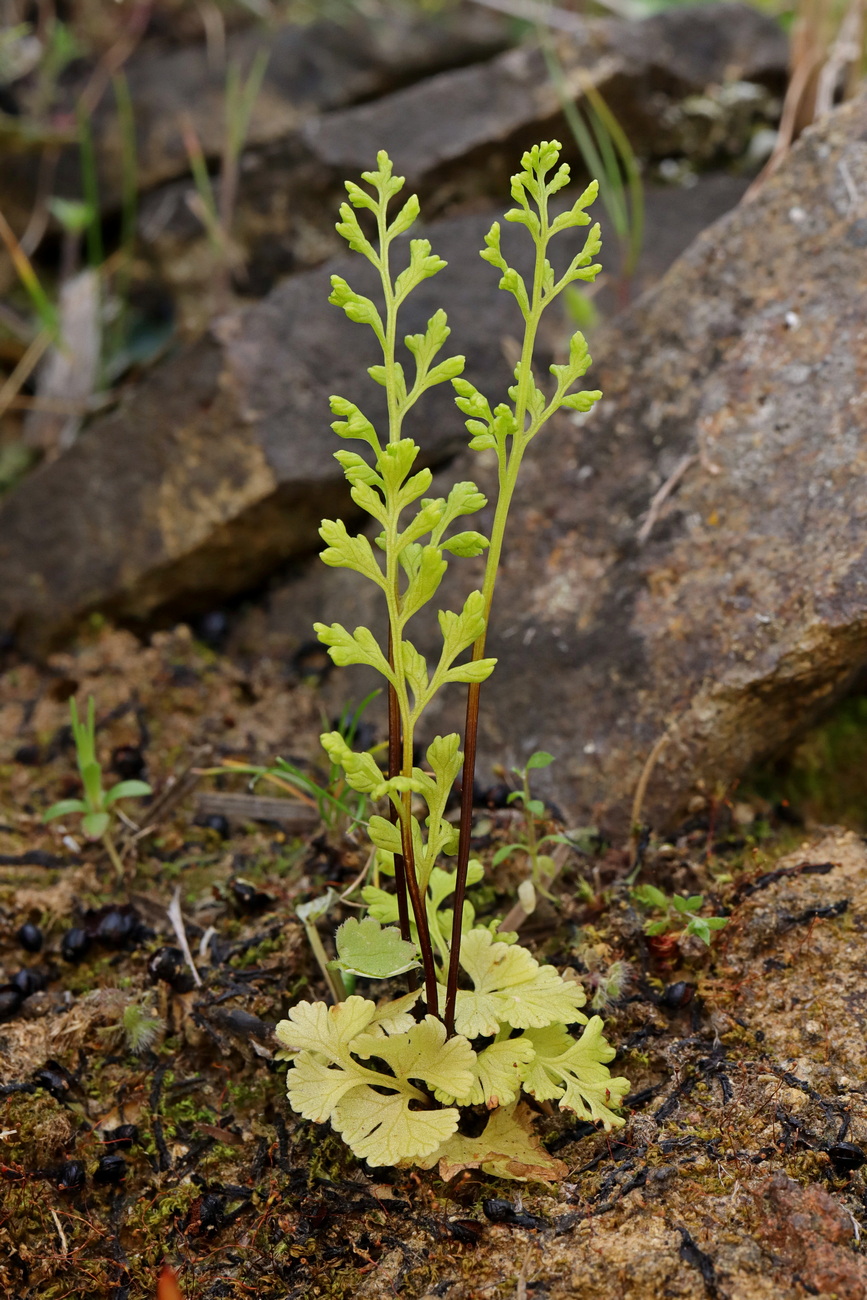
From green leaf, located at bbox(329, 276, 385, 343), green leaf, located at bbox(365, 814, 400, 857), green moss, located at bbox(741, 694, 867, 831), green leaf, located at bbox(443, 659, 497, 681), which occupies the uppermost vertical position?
green leaf, located at bbox(329, 276, 385, 343)

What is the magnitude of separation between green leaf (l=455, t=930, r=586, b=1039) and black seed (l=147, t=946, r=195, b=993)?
2.33 feet

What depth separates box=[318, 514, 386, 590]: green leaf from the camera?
1.68 m

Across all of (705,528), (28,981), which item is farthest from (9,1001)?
(705,528)

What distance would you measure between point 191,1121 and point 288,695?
155cm

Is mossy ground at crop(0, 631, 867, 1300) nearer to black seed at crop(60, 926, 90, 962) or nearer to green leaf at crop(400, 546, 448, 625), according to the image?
black seed at crop(60, 926, 90, 962)

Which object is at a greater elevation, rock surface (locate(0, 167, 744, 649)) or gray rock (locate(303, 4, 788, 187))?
gray rock (locate(303, 4, 788, 187))

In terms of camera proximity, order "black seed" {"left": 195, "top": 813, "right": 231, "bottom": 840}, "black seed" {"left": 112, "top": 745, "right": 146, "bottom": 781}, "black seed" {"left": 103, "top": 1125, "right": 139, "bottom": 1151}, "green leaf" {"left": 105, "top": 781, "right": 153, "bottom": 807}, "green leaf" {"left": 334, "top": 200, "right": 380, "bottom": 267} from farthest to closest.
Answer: "black seed" {"left": 112, "top": 745, "right": 146, "bottom": 781}
"black seed" {"left": 195, "top": 813, "right": 231, "bottom": 840}
"green leaf" {"left": 105, "top": 781, "right": 153, "bottom": 807}
"black seed" {"left": 103, "top": 1125, "right": 139, "bottom": 1151}
"green leaf" {"left": 334, "top": 200, "right": 380, "bottom": 267}

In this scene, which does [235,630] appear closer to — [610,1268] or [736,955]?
[736,955]

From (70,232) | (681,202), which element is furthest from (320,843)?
(70,232)

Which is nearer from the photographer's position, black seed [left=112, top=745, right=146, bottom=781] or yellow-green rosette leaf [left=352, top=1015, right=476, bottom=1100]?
yellow-green rosette leaf [left=352, top=1015, right=476, bottom=1100]

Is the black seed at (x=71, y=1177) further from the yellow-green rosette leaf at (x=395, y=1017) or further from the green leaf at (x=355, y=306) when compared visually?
the green leaf at (x=355, y=306)

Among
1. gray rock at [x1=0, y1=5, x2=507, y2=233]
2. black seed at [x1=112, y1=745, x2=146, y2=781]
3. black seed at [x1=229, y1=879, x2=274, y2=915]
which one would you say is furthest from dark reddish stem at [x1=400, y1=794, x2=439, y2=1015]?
gray rock at [x1=0, y1=5, x2=507, y2=233]

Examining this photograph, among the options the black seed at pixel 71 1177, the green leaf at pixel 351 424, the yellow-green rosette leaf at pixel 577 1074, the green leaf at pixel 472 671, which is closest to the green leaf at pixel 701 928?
the yellow-green rosette leaf at pixel 577 1074

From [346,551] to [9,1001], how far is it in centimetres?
140
